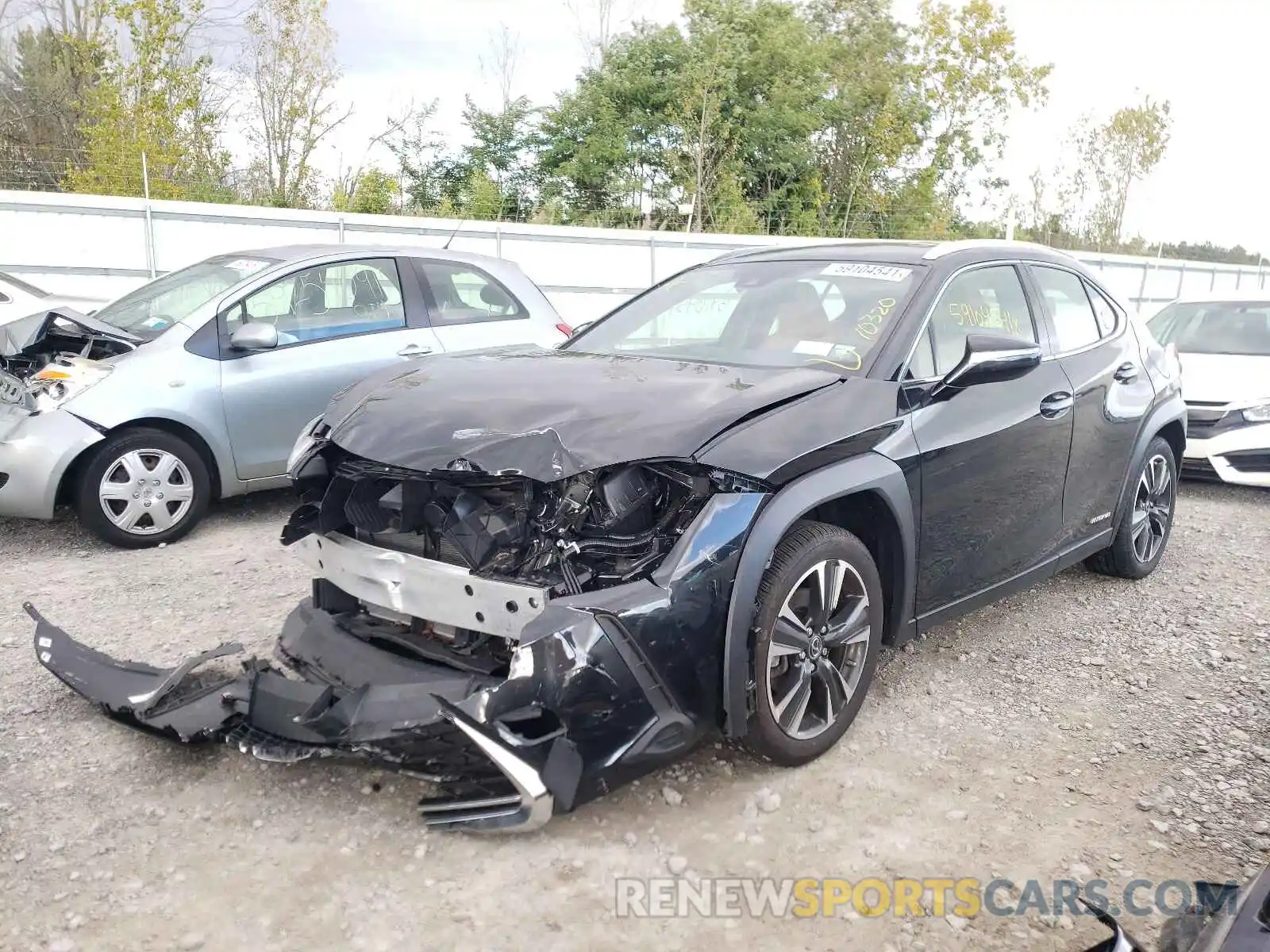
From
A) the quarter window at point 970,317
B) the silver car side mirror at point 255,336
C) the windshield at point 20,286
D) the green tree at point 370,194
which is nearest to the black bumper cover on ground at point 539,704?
the quarter window at point 970,317

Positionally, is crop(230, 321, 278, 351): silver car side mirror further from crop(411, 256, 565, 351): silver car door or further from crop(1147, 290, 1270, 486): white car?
crop(1147, 290, 1270, 486): white car

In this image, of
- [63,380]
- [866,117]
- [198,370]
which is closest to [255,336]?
[198,370]

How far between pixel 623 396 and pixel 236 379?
3.35 meters

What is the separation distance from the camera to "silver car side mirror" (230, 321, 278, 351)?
546 cm

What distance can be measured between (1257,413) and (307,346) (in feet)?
21.7

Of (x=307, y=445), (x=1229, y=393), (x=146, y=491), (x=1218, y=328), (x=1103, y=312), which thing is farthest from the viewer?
(x=1218, y=328)

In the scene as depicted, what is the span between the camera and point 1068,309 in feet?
14.8

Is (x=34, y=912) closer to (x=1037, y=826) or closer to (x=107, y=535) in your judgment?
(x=1037, y=826)

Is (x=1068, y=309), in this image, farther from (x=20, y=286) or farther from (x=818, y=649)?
(x=20, y=286)

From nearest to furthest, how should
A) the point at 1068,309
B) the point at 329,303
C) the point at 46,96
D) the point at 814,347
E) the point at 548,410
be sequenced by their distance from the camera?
1. the point at 548,410
2. the point at 814,347
3. the point at 1068,309
4. the point at 329,303
5. the point at 46,96

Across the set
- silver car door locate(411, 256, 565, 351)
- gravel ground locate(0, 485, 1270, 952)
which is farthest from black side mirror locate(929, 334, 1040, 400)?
silver car door locate(411, 256, 565, 351)

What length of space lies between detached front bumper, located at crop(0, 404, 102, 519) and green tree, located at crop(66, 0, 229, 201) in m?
12.3

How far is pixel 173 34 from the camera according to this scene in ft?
54.5

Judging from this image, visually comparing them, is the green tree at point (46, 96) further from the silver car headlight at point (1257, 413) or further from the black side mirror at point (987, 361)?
the black side mirror at point (987, 361)
